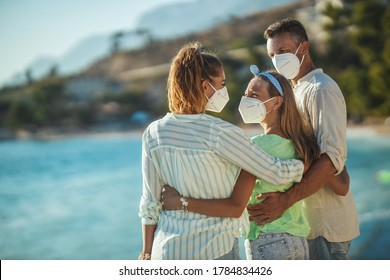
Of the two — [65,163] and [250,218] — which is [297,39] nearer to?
[250,218]

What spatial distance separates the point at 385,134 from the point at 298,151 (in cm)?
1789

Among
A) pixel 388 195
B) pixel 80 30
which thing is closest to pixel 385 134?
pixel 388 195

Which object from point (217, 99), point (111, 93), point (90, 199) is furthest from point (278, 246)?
point (111, 93)

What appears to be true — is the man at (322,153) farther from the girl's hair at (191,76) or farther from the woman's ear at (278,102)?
the girl's hair at (191,76)

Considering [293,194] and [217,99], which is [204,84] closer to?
[217,99]

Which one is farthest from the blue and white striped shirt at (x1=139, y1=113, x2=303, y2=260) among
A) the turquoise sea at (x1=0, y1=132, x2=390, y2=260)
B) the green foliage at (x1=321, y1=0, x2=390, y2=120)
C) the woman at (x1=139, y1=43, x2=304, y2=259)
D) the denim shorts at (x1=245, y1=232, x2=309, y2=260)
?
the green foliage at (x1=321, y1=0, x2=390, y2=120)

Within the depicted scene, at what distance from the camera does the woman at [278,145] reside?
167cm

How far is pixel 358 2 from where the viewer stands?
914 inches

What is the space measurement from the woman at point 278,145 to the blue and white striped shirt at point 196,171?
98mm

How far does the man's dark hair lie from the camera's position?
188cm

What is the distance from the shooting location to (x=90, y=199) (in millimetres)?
18922

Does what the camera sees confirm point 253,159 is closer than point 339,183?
Yes

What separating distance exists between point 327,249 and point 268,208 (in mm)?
347

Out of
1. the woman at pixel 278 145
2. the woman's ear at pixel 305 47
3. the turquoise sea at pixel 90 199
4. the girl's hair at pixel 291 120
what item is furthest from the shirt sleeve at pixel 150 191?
the turquoise sea at pixel 90 199
